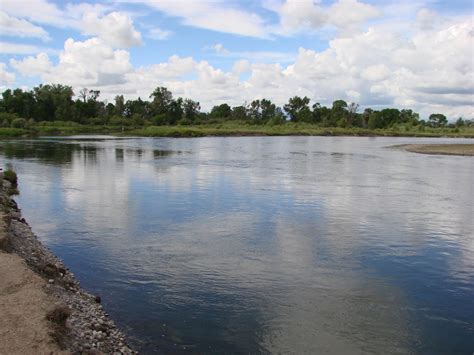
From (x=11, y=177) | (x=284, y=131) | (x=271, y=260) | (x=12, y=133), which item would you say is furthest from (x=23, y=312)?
(x=284, y=131)

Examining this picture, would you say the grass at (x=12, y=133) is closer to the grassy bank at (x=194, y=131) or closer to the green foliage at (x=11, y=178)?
the grassy bank at (x=194, y=131)

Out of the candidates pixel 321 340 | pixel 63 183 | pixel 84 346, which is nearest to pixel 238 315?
pixel 321 340

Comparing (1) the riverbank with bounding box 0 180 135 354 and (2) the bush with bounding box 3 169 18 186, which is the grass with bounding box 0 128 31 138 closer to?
(2) the bush with bounding box 3 169 18 186

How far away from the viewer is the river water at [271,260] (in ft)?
43.3

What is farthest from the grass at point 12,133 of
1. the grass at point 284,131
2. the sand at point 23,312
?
the sand at point 23,312

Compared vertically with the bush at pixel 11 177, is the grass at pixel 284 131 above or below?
above

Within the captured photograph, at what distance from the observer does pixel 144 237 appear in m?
22.7

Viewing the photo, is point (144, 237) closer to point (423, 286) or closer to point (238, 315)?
point (238, 315)

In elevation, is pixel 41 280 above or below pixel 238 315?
above

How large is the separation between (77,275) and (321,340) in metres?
9.10

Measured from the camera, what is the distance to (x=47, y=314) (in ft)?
35.8

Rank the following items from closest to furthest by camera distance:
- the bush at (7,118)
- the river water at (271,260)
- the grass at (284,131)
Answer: the river water at (271,260) → the bush at (7,118) → the grass at (284,131)

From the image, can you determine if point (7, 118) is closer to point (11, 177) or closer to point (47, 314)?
point (11, 177)

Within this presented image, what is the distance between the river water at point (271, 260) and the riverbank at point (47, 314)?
0.77 meters
